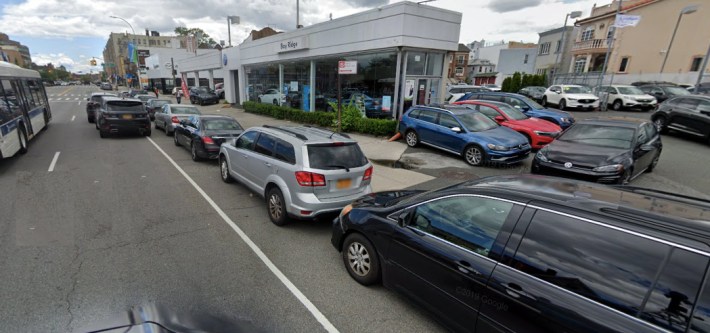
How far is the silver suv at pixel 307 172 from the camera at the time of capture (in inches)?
184

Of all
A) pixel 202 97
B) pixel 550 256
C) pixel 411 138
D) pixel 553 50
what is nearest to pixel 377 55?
pixel 411 138

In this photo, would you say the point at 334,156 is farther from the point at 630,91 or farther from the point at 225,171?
the point at 630,91

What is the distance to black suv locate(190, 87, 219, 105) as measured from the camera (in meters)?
28.4

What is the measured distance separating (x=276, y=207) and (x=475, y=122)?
21.6 feet

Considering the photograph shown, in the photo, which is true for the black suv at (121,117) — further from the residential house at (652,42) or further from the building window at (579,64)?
the building window at (579,64)

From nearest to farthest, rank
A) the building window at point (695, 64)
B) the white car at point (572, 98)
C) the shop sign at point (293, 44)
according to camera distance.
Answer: the shop sign at point (293, 44), the white car at point (572, 98), the building window at point (695, 64)

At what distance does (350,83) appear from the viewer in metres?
14.9

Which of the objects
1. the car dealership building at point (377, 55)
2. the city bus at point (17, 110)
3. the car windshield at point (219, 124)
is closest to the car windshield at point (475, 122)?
the car dealership building at point (377, 55)

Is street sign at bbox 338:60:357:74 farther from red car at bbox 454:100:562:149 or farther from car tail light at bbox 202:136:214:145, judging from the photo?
red car at bbox 454:100:562:149

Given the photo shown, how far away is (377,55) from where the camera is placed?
13.5 m

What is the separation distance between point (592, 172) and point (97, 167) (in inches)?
455

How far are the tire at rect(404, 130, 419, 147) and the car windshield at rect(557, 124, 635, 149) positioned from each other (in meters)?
4.12

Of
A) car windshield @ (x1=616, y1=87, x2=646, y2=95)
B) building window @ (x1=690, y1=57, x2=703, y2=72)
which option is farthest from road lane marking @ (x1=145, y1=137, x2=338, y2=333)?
building window @ (x1=690, y1=57, x2=703, y2=72)

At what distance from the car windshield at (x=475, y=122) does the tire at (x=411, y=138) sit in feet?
5.55
